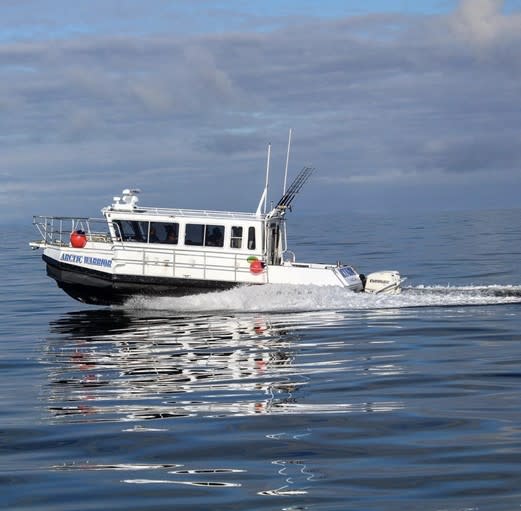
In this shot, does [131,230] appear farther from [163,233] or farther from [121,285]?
[121,285]

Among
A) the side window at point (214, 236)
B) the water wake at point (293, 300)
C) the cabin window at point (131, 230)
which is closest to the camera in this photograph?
the water wake at point (293, 300)

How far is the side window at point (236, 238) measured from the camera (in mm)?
28859

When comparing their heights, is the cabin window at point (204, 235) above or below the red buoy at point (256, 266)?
above

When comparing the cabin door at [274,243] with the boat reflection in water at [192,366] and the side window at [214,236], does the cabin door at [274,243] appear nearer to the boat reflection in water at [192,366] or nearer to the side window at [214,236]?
the side window at [214,236]

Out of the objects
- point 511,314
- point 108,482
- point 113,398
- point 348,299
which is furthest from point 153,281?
point 108,482

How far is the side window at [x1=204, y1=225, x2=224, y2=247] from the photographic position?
28.8 metres

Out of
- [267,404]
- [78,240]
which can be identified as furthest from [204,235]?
[267,404]

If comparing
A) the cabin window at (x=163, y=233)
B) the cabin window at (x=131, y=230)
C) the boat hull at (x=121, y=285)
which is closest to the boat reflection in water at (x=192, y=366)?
the boat hull at (x=121, y=285)

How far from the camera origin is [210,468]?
10.1 metres

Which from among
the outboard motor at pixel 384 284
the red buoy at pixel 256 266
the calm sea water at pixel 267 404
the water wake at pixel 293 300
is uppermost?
the red buoy at pixel 256 266

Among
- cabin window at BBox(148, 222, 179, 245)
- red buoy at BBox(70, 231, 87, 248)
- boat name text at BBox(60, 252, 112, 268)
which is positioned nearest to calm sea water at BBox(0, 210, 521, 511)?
boat name text at BBox(60, 252, 112, 268)

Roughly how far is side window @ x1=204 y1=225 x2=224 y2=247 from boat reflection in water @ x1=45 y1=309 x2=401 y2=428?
8.73 ft

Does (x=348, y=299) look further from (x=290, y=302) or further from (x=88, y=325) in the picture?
(x=88, y=325)

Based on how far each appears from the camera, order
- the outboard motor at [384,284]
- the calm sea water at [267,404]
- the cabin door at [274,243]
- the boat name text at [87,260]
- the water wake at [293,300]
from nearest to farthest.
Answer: the calm sea water at [267,404]
the water wake at [293,300]
the boat name text at [87,260]
the cabin door at [274,243]
the outboard motor at [384,284]
